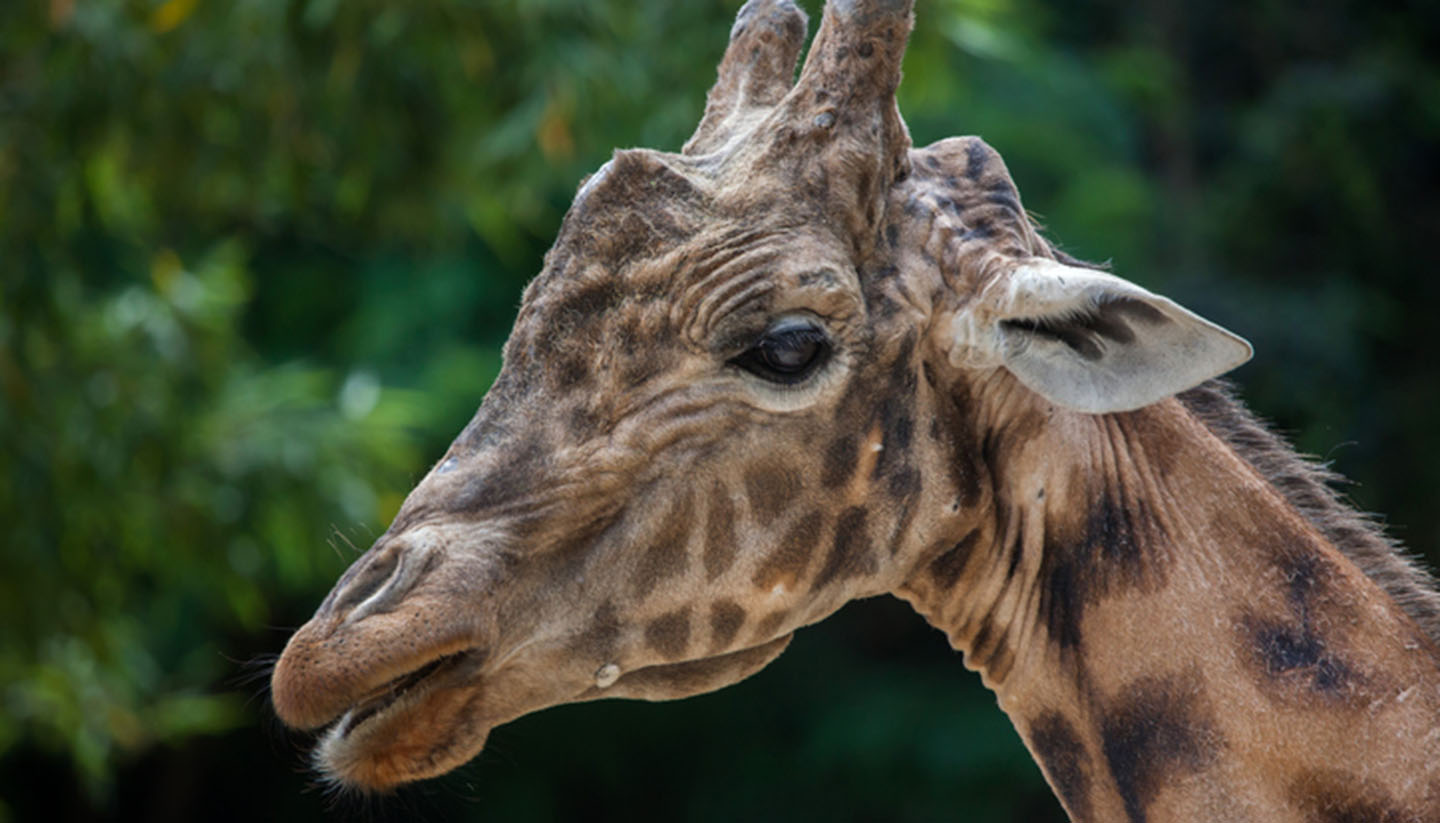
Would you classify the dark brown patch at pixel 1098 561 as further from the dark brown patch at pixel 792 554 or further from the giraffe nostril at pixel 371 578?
the giraffe nostril at pixel 371 578

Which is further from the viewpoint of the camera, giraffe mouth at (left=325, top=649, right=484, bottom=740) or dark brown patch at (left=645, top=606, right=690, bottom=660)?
dark brown patch at (left=645, top=606, right=690, bottom=660)

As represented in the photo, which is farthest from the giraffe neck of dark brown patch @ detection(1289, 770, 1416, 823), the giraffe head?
the giraffe head

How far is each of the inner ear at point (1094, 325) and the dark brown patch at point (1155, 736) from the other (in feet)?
2.21

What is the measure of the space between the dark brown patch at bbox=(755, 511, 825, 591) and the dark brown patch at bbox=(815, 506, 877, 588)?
0.15 feet

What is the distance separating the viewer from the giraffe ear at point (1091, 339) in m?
2.86

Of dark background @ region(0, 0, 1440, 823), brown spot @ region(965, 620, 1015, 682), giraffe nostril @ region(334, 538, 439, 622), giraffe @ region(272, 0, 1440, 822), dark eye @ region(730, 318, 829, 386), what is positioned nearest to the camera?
giraffe nostril @ region(334, 538, 439, 622)

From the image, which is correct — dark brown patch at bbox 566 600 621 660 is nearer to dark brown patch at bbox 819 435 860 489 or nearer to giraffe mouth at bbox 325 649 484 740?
giraffe mouth at bbox 325 649 484 740

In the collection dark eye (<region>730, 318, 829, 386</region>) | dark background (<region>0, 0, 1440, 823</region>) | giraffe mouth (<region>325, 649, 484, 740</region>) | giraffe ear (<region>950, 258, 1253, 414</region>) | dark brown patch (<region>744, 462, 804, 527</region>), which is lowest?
dark background (<region>0, 0, 1440, 823</region>)

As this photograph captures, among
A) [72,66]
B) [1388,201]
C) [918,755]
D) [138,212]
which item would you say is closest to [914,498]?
[72,66]

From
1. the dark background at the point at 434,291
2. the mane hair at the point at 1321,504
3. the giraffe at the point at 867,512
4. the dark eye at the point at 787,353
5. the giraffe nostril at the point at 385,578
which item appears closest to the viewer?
the giraffe nostril at the point at 385,578

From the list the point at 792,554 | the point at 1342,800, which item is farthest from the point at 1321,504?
the point at 792,554

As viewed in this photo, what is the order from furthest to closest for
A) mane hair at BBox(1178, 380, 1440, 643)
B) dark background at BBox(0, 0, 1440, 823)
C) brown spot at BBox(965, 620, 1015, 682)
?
dark background at BBox(0, 0, 1440, 823)
brown spot at BBox(965, 620, 1015, 682)
mane hair at BBox(1178, 380, 1440, 643)

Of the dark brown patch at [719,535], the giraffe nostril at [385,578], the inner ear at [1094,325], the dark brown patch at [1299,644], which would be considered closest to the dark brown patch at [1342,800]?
the dark brown patch at [1299,644]

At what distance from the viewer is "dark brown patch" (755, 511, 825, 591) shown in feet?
10.0
